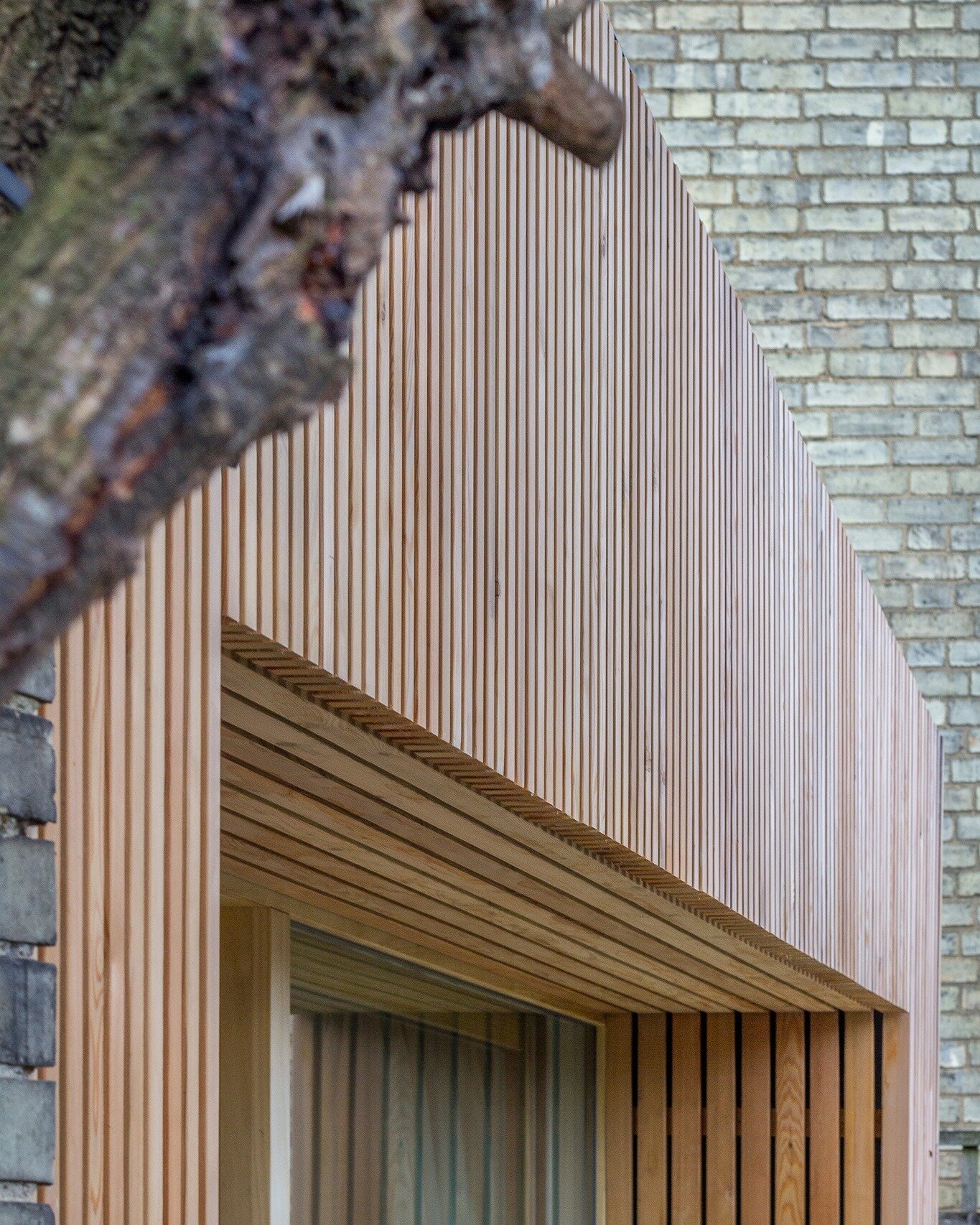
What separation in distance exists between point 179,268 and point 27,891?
1.26 m

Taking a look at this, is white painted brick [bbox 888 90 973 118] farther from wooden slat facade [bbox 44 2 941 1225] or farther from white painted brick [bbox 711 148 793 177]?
wooden slat facade [bbox 44 2 941 1225]

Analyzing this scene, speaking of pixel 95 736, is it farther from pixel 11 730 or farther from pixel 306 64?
pixel 306 64

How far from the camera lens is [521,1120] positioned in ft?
29.0

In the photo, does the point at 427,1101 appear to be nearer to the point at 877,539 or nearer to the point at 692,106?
the point at 877,539

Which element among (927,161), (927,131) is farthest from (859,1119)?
(927,131)

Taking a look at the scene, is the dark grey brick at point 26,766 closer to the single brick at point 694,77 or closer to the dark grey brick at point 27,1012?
the dark grey brick at point 27,1012

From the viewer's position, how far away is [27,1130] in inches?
75.7

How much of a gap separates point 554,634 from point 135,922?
67.5 inches

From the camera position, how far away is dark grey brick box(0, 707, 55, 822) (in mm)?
1940

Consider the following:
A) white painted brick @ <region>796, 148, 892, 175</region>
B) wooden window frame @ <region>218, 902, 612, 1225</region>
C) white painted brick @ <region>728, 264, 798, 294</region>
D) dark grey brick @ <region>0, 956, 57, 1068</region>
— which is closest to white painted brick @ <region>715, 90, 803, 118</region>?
white painted brick @ <region>796, 148, 892, 175</region>

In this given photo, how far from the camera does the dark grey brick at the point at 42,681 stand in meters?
1.98

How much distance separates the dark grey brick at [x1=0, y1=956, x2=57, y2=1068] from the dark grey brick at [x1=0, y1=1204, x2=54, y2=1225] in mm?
125

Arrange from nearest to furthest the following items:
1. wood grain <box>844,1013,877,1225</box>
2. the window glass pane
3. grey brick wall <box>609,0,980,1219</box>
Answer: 1. the window glass pane
2. wood grain <box>844,1013,877,1225</box>
3. grey brick wall <box>609,0,980,1219</box>

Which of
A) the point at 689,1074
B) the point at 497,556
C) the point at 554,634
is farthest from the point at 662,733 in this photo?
the point at 689,1074
